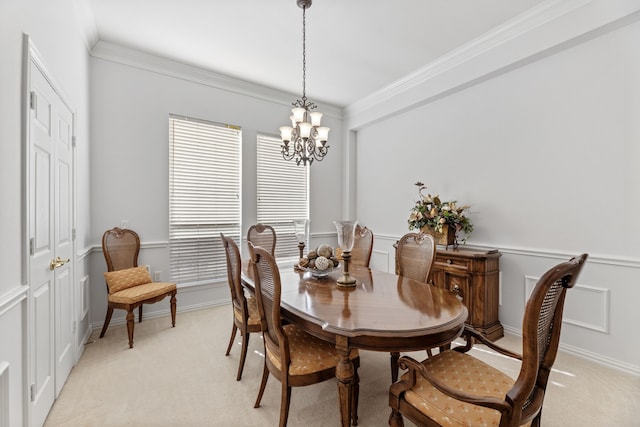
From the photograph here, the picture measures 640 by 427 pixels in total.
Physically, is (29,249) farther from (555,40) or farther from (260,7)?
(555,40)

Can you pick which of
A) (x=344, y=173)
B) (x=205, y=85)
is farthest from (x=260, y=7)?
(x=344, y=173)

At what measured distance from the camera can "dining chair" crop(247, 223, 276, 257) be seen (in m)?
3.37

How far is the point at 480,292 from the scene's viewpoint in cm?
298

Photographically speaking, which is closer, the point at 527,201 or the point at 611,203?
the point at 611,203

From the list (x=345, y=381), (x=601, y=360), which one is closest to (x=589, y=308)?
(x=601, y=360)

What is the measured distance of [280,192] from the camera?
15.2ft

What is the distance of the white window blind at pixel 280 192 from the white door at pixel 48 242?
2317mm

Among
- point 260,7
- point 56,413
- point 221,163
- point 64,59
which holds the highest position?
point 260,7

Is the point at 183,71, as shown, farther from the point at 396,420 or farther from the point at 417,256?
the point at 396,420

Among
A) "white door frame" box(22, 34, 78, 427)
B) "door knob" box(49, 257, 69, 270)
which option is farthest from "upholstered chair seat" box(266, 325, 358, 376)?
"door knob" box(49, 257, 69, 270)

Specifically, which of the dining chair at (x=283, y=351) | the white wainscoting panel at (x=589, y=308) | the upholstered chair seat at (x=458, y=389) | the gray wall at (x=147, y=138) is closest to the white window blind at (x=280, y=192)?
the gray wall at (x=147, y=138)

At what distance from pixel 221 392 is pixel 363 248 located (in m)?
1.78

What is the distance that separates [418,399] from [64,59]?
10.6 feet

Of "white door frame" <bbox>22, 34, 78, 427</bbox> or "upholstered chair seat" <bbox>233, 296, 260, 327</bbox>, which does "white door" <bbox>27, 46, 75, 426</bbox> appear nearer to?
"white door frame" <bbox>22, 34, 78, 427</bbox>
